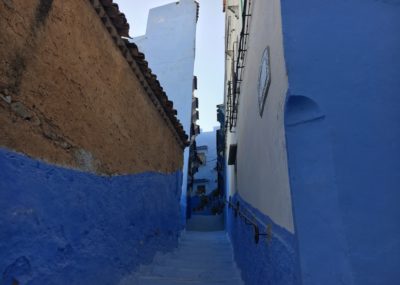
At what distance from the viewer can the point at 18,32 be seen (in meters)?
2.19

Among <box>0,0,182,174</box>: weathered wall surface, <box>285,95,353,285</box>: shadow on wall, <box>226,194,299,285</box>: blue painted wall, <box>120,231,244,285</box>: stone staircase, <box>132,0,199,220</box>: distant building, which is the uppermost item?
<box>132,0,199,220</box>: distant building

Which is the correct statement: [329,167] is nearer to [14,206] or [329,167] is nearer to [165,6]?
[14,206]

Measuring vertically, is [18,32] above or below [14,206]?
above

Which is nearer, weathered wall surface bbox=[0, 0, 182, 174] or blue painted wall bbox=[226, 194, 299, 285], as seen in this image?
blue painted wall bbox=[226, 194, 299, 285]

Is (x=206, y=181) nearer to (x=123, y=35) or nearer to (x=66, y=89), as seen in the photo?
(x=123, y=35)

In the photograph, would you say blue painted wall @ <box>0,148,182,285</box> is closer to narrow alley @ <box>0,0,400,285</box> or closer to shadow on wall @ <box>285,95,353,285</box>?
narrow alley @ <box>0,0,400,285</box>

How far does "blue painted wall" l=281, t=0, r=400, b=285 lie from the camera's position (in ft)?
6.12

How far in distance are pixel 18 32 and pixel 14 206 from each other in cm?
129

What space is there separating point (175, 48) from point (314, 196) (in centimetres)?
1574

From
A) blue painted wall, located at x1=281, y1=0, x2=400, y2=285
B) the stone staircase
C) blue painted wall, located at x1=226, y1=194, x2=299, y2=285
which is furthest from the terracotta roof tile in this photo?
the stone staircase

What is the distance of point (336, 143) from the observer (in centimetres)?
207

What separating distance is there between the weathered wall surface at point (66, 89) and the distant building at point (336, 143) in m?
1.98

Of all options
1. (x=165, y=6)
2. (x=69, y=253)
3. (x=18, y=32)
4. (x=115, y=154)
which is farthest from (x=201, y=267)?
(x=165, y=6)

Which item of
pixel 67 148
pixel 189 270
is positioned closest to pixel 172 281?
pixel 189 270
